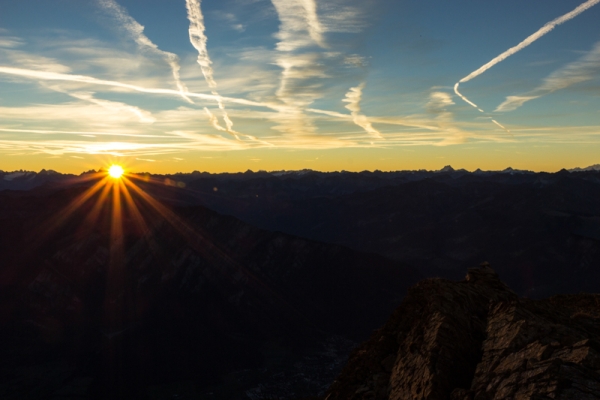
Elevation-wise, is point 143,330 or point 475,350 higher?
point 475,350

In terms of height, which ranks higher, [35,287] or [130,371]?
[35,287]

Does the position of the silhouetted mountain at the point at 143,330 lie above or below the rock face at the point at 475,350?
below

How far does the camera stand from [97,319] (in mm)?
180125

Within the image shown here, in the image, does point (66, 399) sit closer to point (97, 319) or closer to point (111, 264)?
point (97, 319)

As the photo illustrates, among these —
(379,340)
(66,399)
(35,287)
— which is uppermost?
(379,340)

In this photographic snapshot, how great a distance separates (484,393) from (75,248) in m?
214

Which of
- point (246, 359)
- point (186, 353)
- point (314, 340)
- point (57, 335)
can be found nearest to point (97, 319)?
point (57, 335)

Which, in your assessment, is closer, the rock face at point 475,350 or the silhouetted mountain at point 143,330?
the rock face at point 475,350

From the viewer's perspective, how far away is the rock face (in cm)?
1428

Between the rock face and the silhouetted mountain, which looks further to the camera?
the silhouetted mountain

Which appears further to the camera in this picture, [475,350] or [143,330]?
[143,330]

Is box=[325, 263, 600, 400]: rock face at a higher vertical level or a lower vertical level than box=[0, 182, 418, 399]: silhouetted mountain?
higher

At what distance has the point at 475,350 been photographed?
19.0 metres

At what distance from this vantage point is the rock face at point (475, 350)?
46.9ft
